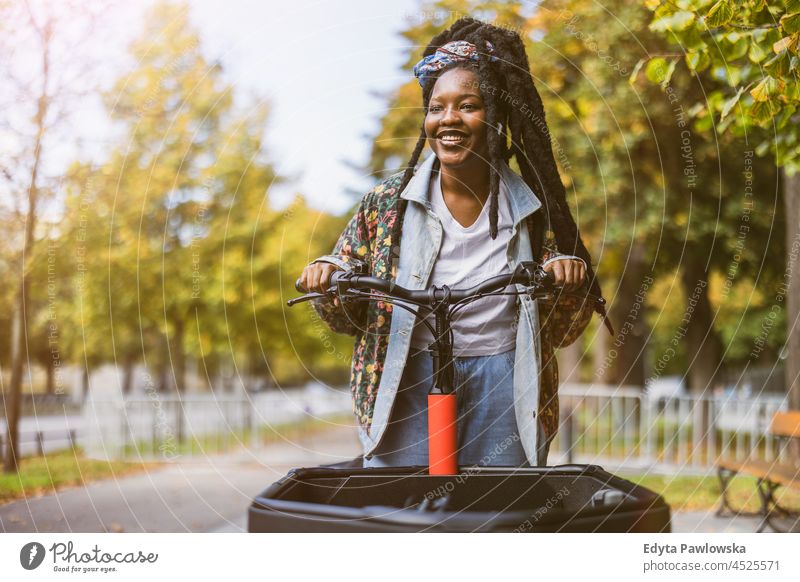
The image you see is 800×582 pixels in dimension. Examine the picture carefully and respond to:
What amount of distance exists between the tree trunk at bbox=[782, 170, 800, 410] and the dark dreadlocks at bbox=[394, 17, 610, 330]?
2415 millimetres

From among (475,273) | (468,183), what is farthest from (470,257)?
(468,183)

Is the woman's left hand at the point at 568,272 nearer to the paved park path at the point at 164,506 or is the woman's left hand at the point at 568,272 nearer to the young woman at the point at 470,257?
the young woman at the point at 470,257

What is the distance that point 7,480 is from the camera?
3363mm

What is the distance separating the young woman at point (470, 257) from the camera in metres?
2.27

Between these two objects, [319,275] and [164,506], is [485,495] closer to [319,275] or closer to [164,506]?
[319,275]

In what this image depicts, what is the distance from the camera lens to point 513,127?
7.90 feet

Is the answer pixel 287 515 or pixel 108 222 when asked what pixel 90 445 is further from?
pixel 287 515

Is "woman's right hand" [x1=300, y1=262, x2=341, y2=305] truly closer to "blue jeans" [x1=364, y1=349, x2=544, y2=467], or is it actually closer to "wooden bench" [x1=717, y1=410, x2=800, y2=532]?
"blue jeans" [x1=364, y1=349, x2=544, y2=467]

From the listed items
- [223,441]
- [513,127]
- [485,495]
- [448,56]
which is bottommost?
[223,441]

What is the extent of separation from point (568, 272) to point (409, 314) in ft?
1.47

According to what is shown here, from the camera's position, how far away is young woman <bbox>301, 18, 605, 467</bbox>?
7.43 feet

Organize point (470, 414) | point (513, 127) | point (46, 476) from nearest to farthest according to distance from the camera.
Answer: point (470, 414) → point (513, 127) → point (46, 476)

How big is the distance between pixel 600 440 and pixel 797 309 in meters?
4.21

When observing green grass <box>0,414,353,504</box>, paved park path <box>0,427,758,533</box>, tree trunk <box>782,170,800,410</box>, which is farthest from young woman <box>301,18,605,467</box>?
tree trunk <box>782,170,800,410</box>
